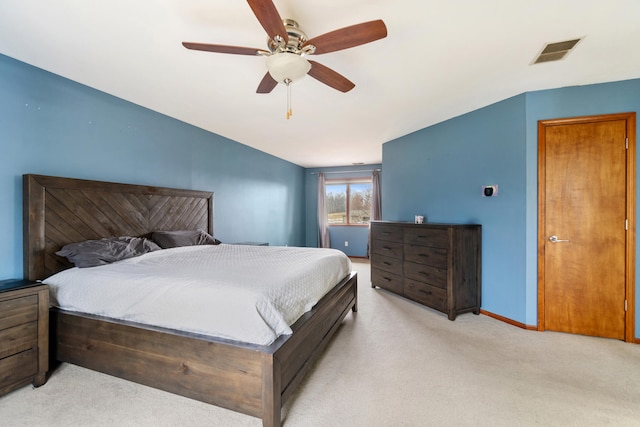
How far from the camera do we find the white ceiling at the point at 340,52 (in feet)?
5.20

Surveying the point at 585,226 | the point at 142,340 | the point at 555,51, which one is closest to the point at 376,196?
the point at 585,226

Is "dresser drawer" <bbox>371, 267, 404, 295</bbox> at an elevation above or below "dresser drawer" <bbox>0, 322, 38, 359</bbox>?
below

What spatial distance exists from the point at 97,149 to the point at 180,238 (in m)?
1.20

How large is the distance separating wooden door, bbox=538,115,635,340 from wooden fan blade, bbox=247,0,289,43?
107 inches

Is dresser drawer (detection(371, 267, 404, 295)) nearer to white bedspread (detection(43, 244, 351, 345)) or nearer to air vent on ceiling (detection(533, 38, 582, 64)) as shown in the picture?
white bedspread (detection(43, 244, 351, 345))

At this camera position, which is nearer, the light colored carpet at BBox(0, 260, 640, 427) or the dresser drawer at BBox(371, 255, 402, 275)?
the light colored carpet at BBox(0, 260, 640, 427)

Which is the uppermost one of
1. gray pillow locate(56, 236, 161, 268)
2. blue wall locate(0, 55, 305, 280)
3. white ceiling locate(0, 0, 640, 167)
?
white ceiling locate(0, 0, 640, 167)

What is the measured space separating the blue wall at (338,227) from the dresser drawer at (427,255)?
10.6ft

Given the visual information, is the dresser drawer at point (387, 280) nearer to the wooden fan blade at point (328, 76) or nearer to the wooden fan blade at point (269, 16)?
the wooden fan blade at point (328, 76)

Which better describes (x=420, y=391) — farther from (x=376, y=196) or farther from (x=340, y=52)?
(x=376, y=196)

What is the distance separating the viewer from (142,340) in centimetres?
170

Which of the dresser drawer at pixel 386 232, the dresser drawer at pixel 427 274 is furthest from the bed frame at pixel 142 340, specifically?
the dresser drawer at pixel 386 232

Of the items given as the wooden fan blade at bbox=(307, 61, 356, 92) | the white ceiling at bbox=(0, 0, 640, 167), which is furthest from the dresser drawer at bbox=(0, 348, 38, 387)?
the wooden fan blade at bbox=(307, 61, 356, 92)

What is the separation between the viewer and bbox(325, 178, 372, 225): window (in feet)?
22.7
